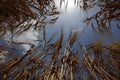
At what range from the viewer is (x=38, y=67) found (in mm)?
769

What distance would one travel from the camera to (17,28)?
800 mm

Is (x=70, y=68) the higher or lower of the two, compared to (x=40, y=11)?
lower

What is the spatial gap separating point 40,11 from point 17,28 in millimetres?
134

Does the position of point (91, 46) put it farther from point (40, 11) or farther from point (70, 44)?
point (40, 11)

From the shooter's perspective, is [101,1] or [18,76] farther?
[101,1]

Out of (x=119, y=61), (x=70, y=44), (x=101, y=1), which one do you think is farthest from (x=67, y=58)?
(x=101, y=1)

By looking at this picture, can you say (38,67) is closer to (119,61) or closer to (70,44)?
(70,44)

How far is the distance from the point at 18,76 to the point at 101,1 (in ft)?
1.39

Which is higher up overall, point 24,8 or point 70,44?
point 24,8

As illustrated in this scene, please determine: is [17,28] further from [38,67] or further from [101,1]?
[101,1]

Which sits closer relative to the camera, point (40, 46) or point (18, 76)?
point (18, 76)

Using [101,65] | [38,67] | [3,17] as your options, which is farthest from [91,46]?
[3,17]

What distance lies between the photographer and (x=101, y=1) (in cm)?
86

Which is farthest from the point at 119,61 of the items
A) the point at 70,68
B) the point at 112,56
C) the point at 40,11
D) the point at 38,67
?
the point at 40,11
